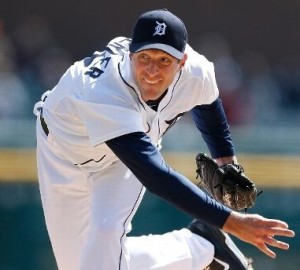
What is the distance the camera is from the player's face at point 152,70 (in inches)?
114

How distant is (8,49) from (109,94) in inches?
184

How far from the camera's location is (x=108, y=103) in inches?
113

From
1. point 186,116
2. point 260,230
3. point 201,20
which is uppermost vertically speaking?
point 260,230

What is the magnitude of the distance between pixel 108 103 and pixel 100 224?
1.63ft

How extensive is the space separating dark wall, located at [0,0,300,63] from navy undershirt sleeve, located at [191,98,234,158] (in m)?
5.64

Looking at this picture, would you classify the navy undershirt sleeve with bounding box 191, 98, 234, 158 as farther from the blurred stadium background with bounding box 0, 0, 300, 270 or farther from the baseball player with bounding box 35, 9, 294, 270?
the blurred stadium background with bounding box 0, 0, 300, 270

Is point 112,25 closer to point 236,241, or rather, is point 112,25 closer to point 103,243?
point 236,241

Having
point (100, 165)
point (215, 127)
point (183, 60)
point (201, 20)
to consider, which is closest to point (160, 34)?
point (183, 60)

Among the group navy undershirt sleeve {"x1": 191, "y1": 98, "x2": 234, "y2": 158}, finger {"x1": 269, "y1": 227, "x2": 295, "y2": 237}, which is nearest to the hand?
finger {"x1": 269, "y1": 227, "x2": 295, "y2": 237}

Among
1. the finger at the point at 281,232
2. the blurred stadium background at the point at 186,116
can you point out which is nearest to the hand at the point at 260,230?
the finger at the point at 281,232

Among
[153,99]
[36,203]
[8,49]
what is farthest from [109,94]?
[8,49]

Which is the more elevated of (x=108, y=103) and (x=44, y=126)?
(x=108, y=103)

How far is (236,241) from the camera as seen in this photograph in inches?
164

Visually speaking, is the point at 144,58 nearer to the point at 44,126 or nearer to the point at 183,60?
the point at 183,60
